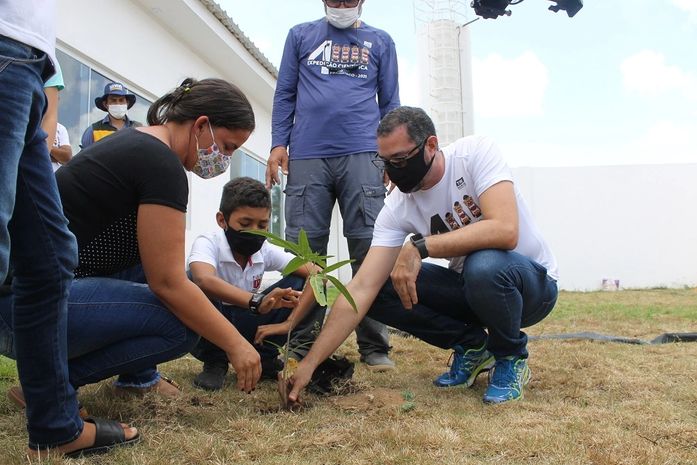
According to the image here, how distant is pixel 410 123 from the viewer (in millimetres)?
2391

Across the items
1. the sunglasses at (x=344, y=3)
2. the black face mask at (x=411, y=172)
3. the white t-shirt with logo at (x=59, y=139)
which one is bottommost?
the black face mask at (x=411, y=172)

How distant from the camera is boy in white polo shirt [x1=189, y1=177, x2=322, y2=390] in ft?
8.17

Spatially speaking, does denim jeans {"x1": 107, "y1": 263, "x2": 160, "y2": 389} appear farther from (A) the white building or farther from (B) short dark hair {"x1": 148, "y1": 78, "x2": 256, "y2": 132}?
(A) the white building

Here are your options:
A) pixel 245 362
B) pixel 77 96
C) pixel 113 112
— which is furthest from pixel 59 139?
pixel 245 362

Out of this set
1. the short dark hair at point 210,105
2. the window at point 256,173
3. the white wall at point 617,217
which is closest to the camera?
the short dark hair at point 210,105

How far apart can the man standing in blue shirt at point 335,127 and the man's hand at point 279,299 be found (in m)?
0.70

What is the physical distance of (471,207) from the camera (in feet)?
8.24

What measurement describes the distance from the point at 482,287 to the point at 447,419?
550mm

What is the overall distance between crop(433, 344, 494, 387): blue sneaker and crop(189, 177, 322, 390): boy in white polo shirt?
65 centimetres

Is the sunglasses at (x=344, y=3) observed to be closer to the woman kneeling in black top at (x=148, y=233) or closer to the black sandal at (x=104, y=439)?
the woman kneeling in black top at (x=148, y=233)

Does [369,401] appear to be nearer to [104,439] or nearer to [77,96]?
[104,439]

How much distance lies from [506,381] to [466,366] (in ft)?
1.09

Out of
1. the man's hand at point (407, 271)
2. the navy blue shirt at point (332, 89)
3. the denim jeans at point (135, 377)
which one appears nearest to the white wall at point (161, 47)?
the navy blue shirt at point (332, 89)

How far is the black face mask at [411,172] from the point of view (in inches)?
94.9
